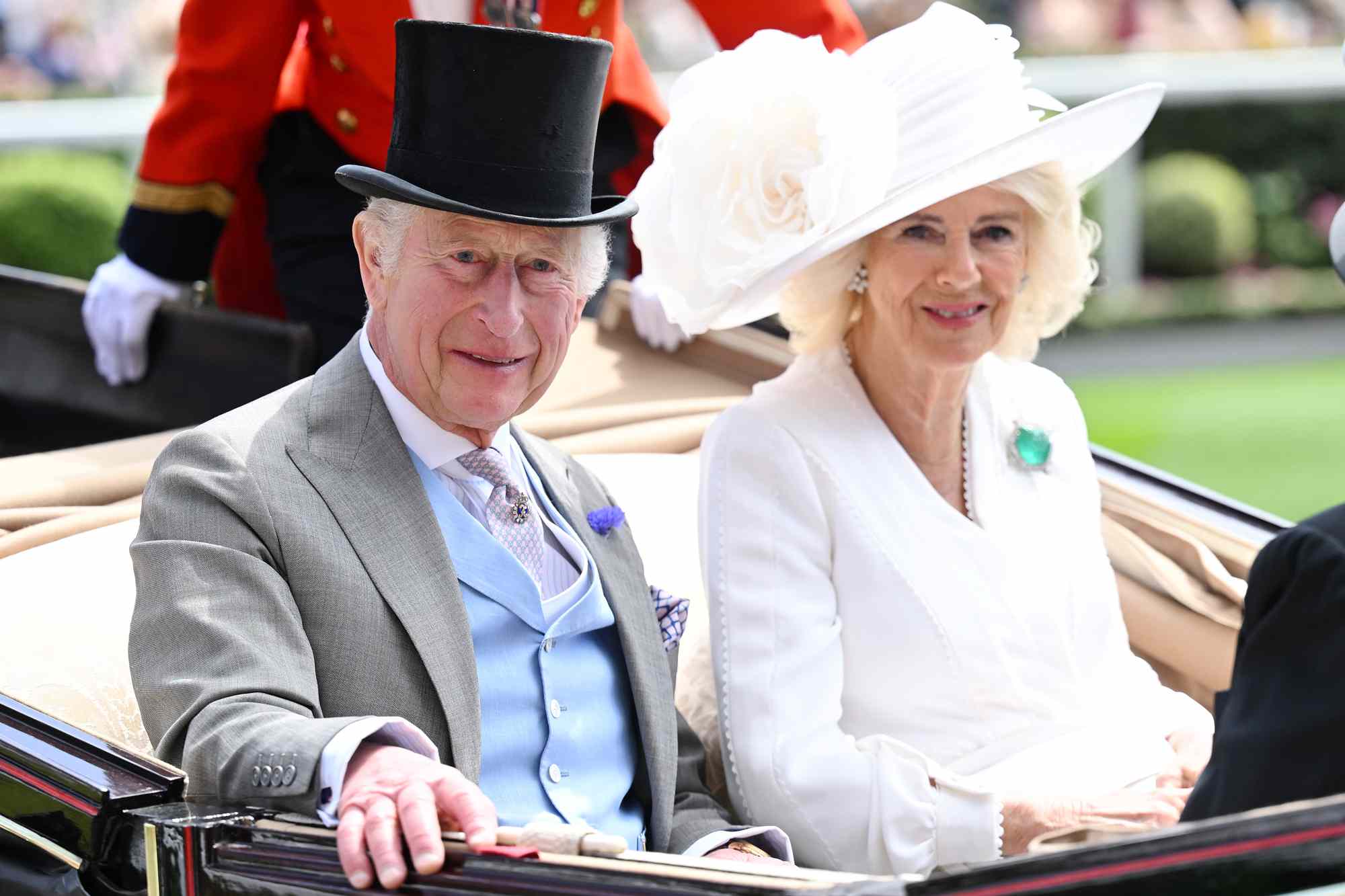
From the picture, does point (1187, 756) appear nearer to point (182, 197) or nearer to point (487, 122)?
point (487, 122)

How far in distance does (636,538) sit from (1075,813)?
2.57 ft

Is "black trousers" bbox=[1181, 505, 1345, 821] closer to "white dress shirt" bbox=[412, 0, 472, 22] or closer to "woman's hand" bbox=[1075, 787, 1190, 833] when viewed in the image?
"woman's hand" bbox=[1075, 787, 1190, 833]

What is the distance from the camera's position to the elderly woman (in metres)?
2.14

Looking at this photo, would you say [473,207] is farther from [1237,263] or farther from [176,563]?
[1237,263]

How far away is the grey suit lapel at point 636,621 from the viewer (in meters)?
2.03

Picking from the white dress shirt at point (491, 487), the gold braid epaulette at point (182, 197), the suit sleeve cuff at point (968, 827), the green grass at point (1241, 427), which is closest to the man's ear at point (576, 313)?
the white dress shirt at point (491, 487)

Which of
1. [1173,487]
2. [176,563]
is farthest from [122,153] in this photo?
[176,563]

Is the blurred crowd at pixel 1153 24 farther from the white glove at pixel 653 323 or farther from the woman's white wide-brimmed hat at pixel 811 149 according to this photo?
the woman's white wide-brimmed hat at pixel 811 149

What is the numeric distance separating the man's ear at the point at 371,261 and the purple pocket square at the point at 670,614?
19.1 inches

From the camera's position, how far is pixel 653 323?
3316mm

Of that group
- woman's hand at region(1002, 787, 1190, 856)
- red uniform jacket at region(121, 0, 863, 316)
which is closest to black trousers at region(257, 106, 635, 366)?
red uniform jacket at region(121, 0, 863, 316)

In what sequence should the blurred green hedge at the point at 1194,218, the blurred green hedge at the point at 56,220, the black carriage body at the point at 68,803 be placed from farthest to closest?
1. the blurred green hedge at the point at 1194,218
2. the blurred green hedge at the point at 56,220
3. the black carriage body at the point at 68,803

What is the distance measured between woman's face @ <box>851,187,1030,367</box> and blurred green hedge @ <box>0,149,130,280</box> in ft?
22.4

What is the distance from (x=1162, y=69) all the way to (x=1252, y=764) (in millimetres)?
11872
